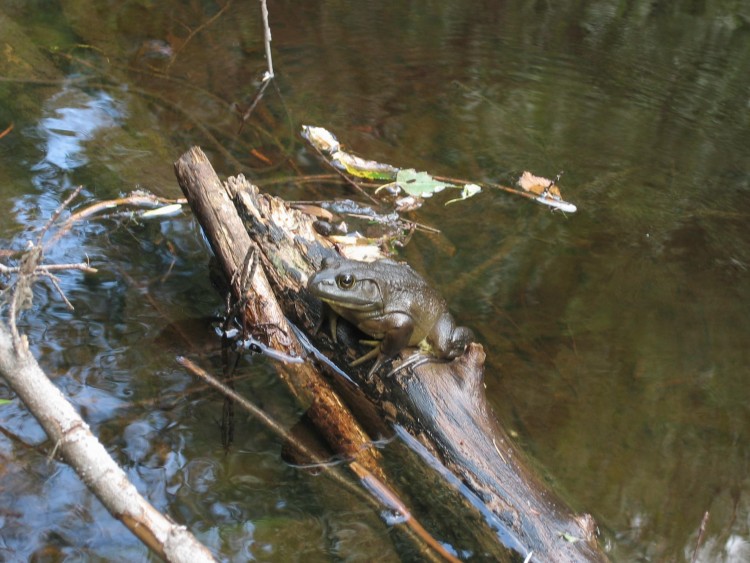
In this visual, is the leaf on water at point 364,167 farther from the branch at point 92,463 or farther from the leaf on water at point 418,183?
the branch at point 92,463

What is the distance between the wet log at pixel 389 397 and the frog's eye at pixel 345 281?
43cm

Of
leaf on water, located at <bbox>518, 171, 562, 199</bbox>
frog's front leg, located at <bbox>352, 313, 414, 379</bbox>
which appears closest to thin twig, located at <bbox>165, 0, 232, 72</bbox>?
leaf on water, located at <bbox>518, 171, 562, 199</bbox>

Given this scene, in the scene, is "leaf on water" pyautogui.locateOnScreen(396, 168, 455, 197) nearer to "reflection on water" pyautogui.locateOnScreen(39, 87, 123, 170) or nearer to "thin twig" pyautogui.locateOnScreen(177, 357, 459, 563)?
"reflection on water" pyautogui.locateOnScreen(39, 87, 123, 170)

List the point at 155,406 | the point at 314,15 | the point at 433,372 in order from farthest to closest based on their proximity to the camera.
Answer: the point at 314,15 < the point at 155,406 < the point at 433,372

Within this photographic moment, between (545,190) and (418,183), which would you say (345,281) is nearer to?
(418,183)

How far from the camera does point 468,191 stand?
677cm

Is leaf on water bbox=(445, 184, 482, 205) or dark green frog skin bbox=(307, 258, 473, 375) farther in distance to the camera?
leaf on water bbox=(445, 184, 482, 205)

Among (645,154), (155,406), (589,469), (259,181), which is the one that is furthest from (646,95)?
(155,406)

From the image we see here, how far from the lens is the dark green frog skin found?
406 cm

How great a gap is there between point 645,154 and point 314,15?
4.82 meters

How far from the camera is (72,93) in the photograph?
7.45 meters

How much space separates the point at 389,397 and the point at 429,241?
2.30 meters

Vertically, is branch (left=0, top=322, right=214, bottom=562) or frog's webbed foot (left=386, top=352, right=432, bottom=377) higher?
branch (left=0, top=322, right=214, bottom=562)

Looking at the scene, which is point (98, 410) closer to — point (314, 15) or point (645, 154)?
point (645, 154)
